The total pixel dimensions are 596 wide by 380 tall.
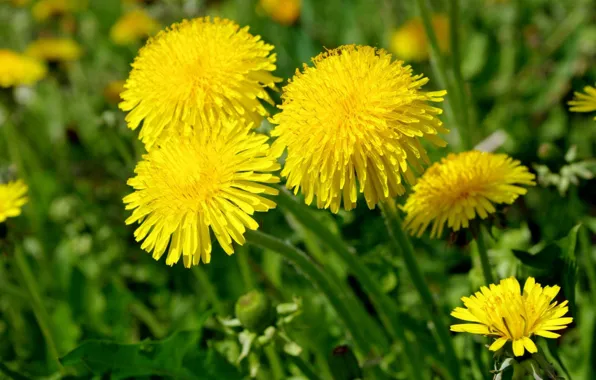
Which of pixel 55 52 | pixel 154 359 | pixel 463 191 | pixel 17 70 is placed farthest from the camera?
pixel 55 52

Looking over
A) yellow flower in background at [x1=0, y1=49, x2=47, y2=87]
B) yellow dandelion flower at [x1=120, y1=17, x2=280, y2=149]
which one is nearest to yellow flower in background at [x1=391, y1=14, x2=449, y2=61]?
yellow flower in background at [x1=0, y1=49, x2=47, y2=87]

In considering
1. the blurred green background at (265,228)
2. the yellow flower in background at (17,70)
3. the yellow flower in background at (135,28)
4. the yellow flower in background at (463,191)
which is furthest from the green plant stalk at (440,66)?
the yellow flower in background at (135,28)

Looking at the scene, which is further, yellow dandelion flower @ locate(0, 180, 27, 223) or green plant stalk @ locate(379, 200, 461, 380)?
yellow dandelion flower @ locate(0, 180, 27, 223)

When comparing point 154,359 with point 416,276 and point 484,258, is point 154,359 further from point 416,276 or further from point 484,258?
point 484,258

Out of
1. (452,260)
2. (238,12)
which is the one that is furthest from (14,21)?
(452,260)

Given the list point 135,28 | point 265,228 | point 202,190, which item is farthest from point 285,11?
point 202,190

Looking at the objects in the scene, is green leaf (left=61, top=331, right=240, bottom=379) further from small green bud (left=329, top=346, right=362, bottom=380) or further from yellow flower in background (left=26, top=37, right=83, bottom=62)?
yellow flower in background (left=26, top=37, right=83, bottom=62)

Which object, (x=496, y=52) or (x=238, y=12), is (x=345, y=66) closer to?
(x=496, y=52)
